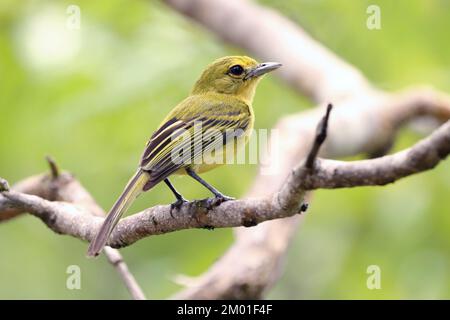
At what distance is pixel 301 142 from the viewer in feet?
17.5

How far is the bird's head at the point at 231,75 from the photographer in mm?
4812

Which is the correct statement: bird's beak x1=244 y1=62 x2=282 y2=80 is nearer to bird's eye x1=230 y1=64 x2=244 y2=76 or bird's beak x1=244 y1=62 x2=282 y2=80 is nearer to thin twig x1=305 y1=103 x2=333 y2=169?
bird's eye x1=230 y1=64 x2=244 y2=76

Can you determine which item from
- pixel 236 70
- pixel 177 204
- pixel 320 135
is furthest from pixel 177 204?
pixel 236 70

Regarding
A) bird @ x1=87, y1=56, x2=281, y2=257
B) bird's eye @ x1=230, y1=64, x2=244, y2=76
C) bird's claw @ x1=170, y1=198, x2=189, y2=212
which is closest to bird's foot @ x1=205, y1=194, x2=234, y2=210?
bird @ x1=87, y1=56, x2=281, y2=257

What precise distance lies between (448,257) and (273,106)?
2038 mm

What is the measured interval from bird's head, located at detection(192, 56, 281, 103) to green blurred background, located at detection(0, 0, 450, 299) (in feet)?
3.77

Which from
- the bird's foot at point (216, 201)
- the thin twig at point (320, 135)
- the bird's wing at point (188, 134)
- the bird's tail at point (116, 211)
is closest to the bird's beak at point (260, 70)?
the bird's wing at point (188, 134)

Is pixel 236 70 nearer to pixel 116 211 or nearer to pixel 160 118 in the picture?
pixel 160 118

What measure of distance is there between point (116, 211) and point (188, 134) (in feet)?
2.58

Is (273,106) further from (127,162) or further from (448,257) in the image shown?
Answer: (448,257)

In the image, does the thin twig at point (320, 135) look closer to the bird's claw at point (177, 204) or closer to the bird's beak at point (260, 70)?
the bird's claw at point (177, 204)

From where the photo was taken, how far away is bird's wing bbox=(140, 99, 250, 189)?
365 cm
